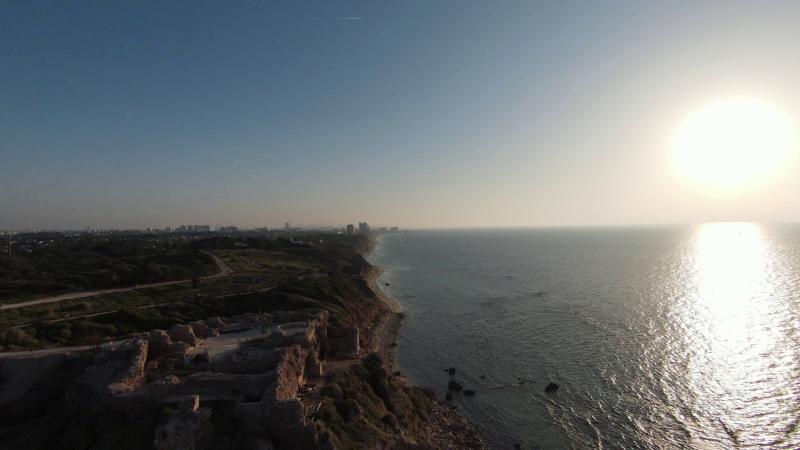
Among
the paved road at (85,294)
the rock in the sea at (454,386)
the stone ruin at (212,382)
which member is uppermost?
the stone ruin at (212,382)

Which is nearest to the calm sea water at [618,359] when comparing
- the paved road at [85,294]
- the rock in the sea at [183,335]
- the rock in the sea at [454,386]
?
the rock in the sea at [454,386]

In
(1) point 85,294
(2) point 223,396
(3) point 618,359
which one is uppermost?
(2) point 223,396

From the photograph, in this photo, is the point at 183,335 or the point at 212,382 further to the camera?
the point at 183,335

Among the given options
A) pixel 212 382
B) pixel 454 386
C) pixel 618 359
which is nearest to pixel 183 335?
pixel 212 382

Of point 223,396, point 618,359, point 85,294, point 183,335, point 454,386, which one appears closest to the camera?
point 223,396

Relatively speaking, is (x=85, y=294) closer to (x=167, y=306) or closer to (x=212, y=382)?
(x=167, y=306)

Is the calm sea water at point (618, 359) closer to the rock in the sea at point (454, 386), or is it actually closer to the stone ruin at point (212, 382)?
the rock in the sea at point (454, 386)

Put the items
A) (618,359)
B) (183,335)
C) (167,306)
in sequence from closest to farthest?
1. (183,335)
2. (167,306)
3. (618,359)

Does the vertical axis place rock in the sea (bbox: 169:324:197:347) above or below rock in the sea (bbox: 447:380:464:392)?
above

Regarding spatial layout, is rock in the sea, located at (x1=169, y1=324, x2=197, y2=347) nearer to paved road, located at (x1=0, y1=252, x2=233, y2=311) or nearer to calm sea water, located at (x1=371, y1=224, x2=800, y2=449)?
calm sea water, located at (x1=371, y1=224, x2=800, y2=449)

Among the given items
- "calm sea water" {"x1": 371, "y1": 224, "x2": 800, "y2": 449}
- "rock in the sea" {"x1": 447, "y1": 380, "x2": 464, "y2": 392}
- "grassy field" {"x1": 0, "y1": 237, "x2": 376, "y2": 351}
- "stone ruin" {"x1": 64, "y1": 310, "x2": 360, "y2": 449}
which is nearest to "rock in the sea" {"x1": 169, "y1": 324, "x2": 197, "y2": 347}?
"stone ruin" {"x1": 64, "y1": 310, "x2": 360, "y2": 449}
